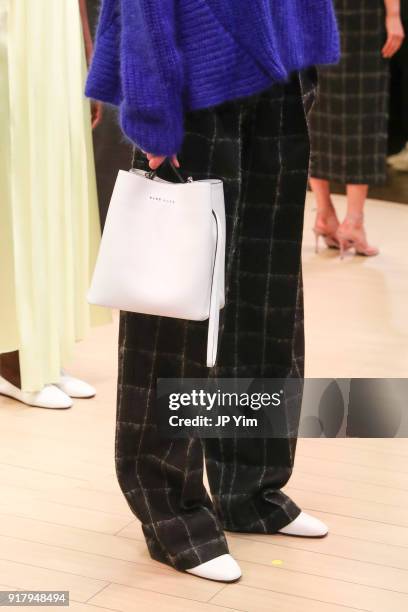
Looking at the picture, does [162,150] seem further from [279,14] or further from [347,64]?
[347,64]

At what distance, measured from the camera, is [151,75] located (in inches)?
65.2

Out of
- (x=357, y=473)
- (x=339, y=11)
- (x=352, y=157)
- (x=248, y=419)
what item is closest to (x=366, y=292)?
(x=352, y=157)

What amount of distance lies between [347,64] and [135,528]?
284 centimetres

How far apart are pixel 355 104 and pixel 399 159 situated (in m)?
2.19

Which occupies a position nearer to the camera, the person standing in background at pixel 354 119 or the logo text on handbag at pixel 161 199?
the logo text on handbag at pixel 161 199

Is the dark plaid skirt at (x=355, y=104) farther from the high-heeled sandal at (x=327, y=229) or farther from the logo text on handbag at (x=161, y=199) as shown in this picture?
A: the logo text on handbag at (x=161, y=199)

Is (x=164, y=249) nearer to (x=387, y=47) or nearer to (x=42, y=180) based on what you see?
(x=42, y=180)

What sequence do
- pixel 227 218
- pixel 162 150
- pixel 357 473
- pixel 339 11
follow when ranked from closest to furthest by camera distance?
pixel 162 150
pixel 227 218
pixel 357 473
pixel 339 11

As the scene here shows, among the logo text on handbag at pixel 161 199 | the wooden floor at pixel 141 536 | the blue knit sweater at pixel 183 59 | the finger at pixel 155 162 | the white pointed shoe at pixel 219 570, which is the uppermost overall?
the blue knit sweater at pixel 183 59

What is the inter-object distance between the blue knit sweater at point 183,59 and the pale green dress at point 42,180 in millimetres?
957

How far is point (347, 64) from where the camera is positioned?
452cm

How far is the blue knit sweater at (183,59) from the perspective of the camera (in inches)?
65.1

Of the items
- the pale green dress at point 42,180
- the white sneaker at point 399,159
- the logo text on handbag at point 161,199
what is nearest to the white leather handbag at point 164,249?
the logo text on handbag at point 161,199

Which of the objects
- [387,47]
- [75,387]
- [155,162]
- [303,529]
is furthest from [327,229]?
[155,162]
